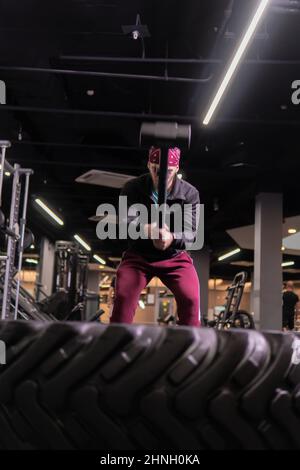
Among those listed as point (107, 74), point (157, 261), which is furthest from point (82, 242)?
point (157, 261)

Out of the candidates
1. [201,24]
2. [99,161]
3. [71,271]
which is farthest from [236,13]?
[71,271]

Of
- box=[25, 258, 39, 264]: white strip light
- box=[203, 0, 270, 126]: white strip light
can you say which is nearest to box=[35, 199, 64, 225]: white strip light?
box=[203, 0, 270, 126]: white strip light

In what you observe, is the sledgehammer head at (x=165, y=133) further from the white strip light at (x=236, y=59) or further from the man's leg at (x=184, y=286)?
the white strip light at (x=236, y=59)

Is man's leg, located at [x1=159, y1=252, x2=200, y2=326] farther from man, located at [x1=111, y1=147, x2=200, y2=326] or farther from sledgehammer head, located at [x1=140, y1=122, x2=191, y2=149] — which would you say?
sledgehammer head, located at [x1=140, y1=122, x2=191, y2=149]

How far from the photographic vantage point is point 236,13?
3803 mm

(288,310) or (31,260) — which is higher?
(31,260)

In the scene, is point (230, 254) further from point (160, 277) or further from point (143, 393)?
point (143, 393)

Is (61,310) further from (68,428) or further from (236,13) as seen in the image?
(68,428)

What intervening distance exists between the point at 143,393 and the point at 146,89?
5935 millimetres

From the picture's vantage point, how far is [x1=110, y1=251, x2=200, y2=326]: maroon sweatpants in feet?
5.99

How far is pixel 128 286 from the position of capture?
1.86 metres

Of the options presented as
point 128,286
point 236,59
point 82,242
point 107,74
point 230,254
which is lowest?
point 128,286

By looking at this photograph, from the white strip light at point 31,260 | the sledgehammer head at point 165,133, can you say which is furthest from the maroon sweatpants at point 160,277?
the white strip light at point 31,260

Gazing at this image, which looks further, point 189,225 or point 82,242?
point 82,242
